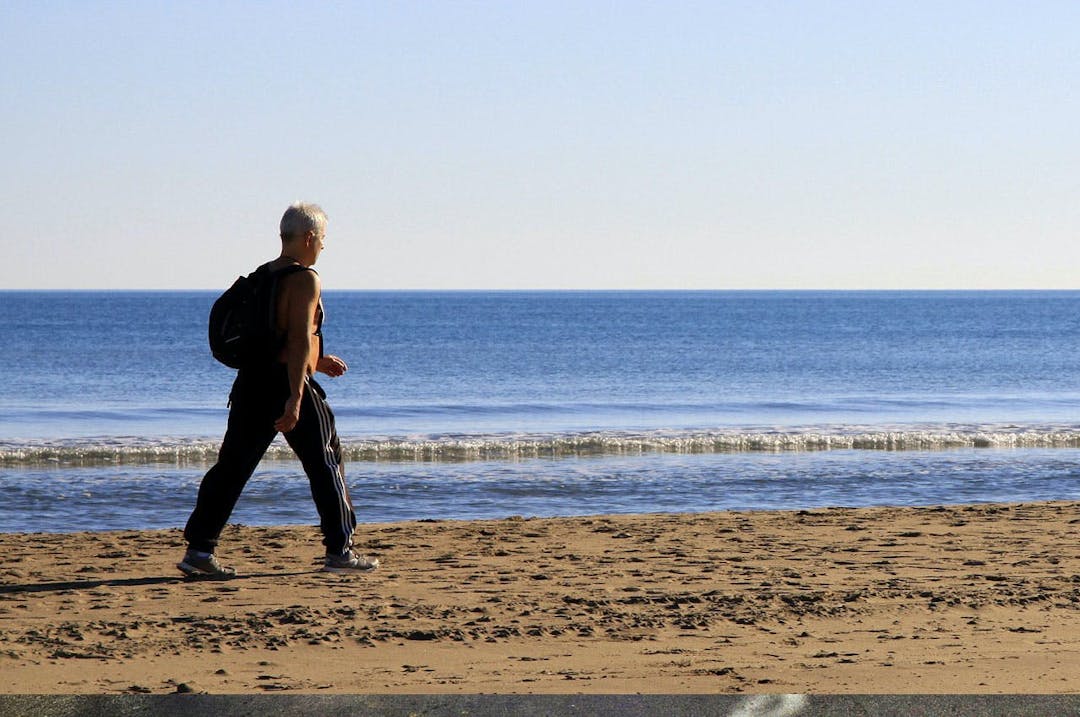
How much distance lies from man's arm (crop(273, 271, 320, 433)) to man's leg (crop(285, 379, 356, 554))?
0.13 meters

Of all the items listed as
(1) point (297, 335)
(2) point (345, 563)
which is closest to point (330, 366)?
(1) point (297, 335)

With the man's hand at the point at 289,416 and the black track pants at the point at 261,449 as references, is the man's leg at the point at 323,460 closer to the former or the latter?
the black track pants at the point at 261,449

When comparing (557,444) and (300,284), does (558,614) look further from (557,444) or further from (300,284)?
(557,444)

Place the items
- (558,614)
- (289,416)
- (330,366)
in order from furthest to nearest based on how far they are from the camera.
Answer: (330,366), (289,416), (558,614)

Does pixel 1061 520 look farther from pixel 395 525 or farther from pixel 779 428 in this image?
pixel 779 428

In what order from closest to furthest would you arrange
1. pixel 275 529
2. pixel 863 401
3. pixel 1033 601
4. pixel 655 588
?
1. pixel 1033 601
2. pixel 655 588
3. pixel 275 529
4. pixel 863 401

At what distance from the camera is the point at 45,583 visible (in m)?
6.90

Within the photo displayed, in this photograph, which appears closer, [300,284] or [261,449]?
[300,284]

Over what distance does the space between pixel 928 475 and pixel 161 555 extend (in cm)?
917

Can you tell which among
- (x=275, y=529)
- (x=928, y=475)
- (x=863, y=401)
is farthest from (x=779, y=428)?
(x=275, y=529)

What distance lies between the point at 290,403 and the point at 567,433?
14.0 meters

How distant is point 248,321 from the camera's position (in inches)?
248

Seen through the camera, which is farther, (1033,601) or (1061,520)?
(1061,520)

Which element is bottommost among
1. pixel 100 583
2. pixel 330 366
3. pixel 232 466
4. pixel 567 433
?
pixel 567 433
